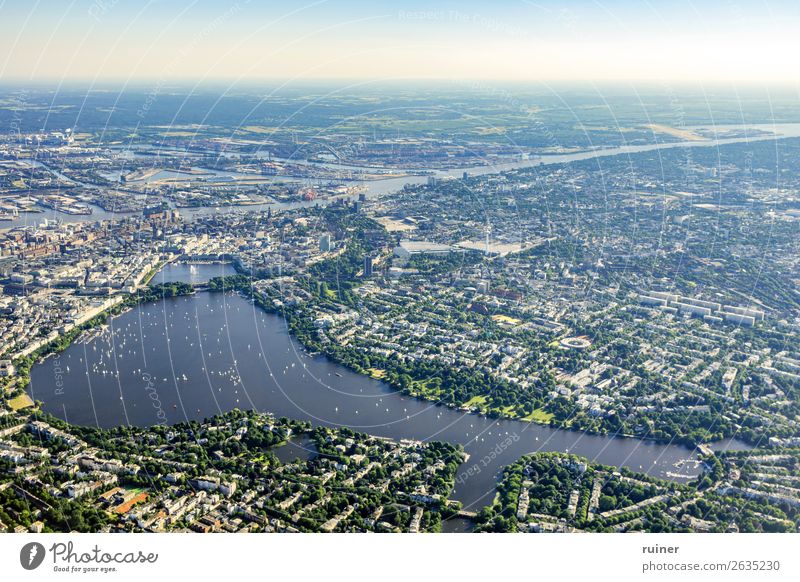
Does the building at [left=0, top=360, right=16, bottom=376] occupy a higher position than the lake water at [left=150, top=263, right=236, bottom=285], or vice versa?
the lake water at [left=150, top=263, right=236, bottom=285]

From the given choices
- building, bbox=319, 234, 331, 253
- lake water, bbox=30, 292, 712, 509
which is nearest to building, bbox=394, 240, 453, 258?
building, bbox=319, 234, 331, 253

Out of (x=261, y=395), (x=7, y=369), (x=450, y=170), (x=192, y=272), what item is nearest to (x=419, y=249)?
(x=192, y=272)

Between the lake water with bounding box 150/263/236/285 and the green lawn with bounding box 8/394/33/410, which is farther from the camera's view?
the lake water with bounding box 150/263/236/285

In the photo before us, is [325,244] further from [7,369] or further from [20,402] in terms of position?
[20,402]

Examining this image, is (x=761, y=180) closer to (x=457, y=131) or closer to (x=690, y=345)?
(x=457, y=131)
